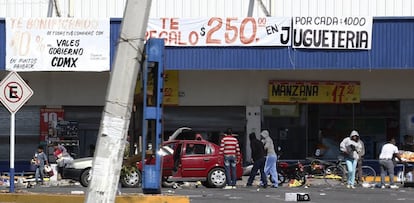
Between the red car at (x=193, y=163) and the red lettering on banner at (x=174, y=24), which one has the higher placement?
the red lettering on banner at (x=174, y=24)

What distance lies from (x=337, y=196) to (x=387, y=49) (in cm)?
802

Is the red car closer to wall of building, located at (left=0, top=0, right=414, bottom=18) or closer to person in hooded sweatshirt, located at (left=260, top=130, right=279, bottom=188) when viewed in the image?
person in hooded sweatshirt, located at (left=260, top=130, right=279, bottom=188)

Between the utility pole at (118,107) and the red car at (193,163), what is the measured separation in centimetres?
1321

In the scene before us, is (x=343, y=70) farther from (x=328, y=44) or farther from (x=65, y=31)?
(x=65, y=31)

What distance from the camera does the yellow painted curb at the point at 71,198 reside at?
12.7 meters

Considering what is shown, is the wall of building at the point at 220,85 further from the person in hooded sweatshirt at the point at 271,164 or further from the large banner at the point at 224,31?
the person in hooded sweatshirt at the point at 271,164

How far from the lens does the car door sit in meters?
23.2

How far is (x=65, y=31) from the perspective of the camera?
26.8m

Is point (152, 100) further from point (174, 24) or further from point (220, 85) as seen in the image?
point (220, 85)

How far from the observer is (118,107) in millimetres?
9742

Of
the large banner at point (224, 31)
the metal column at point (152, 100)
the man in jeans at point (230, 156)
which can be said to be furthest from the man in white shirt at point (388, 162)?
the metal column at point (152, 100)

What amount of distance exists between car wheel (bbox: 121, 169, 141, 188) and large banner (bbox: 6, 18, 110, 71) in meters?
5.39

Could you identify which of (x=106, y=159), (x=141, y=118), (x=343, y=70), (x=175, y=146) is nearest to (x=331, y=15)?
(x=343, y=70)

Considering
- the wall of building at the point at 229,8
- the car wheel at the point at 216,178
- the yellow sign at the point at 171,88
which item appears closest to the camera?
the car wheel at the point at 216,178
